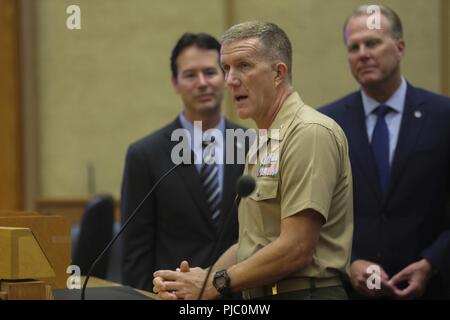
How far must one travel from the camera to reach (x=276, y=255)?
2609 millimetres

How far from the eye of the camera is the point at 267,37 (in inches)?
110

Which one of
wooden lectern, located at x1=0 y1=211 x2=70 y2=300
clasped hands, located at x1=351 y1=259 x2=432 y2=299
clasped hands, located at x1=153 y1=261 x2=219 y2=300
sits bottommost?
clasped hands, located at x1=351 y1=259 x2=432 y2=299

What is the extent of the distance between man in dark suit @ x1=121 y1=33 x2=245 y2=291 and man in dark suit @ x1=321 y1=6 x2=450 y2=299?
0.54 metres

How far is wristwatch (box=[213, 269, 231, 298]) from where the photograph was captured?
264cm

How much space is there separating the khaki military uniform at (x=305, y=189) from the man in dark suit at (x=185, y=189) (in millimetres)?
1026

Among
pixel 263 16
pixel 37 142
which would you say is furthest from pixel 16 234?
pixel 37 142

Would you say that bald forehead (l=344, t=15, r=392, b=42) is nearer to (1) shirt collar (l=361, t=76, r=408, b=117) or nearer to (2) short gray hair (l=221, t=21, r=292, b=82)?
(1) shirt collar (l=361, t=76, r=408, b=117)

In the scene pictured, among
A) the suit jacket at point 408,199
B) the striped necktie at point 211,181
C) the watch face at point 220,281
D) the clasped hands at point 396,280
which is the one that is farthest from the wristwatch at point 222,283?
the striped necktie at point 211,181

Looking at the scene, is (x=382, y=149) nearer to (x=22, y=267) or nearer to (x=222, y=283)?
(x=222, y=283)

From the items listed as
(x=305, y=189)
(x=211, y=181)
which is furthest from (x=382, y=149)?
(x=305, y=189)

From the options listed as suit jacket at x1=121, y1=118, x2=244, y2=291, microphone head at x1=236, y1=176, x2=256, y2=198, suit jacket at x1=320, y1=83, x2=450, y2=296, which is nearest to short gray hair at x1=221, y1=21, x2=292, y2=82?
microphone head at x1=236, y1=176, x2=256, y2=198

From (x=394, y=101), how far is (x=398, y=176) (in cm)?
33

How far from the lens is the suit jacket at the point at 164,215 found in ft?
12.7
